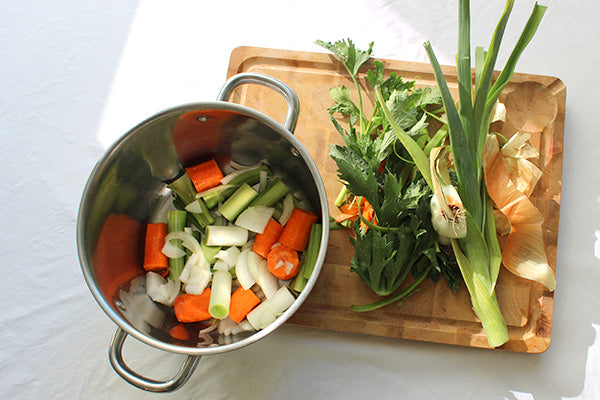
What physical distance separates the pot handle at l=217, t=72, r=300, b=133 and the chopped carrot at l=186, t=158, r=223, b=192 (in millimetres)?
218

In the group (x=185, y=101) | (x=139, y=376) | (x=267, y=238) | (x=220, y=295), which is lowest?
(x=139, y=376)

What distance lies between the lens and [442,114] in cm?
126

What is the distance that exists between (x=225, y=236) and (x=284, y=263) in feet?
0.62

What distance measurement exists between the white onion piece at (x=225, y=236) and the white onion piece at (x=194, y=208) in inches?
2.6

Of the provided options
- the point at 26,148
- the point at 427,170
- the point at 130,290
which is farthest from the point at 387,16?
the point at 26,148

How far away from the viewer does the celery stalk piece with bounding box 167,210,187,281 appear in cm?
118

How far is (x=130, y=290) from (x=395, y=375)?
78 centimetres

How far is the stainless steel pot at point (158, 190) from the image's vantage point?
0.95 m

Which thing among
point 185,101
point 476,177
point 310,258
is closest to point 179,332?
point 310,258

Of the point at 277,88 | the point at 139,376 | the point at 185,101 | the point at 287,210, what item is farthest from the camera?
the point at 185,101

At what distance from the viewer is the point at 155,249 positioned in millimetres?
1183

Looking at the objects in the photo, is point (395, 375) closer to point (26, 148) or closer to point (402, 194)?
point (402, 194)

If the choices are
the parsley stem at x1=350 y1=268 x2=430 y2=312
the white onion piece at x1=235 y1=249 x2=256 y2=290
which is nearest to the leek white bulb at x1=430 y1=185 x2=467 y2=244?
the parsley stem at x1=350 y1=268 x2=430 y2=312

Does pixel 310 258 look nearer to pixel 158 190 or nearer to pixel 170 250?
pixel 170 250
